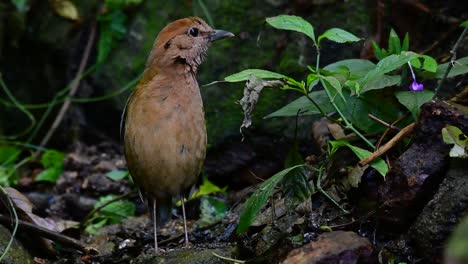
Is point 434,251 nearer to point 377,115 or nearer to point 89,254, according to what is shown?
point 377,115

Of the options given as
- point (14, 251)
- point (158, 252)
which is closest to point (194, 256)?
point (158, 252)

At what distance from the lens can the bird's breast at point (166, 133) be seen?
4.41 meters

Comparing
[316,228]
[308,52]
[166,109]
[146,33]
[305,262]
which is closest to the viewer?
[305,262]

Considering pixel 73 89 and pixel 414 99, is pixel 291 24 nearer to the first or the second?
pixel 414 99

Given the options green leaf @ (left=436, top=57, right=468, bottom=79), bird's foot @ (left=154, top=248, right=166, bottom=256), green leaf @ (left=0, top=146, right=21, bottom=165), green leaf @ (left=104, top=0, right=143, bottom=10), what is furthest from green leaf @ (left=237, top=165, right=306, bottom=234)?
green leaf @ (left=0, top=146, right=21, bottom=165)

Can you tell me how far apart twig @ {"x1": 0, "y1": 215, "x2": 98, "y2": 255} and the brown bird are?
414 mm

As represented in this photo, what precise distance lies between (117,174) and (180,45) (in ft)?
6.03

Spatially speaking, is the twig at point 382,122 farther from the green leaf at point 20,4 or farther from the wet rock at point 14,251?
the green leaf at point 20,4

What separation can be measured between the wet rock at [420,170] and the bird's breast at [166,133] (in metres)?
1.30

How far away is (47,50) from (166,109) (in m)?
3.10

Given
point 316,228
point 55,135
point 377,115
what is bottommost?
point 55,135

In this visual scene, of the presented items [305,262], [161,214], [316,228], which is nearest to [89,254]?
[161,214]

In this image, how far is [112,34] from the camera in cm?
669

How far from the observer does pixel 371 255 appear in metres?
3.20
